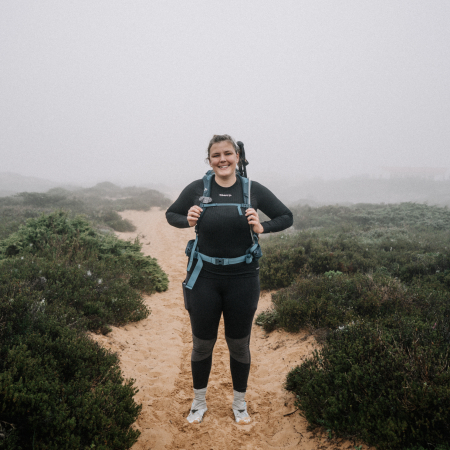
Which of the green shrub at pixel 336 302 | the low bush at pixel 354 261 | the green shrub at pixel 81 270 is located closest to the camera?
the green shrub at pixel 336 302

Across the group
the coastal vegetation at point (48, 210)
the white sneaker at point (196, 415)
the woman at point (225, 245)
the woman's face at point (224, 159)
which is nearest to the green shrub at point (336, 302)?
the woman at point (225, 245)

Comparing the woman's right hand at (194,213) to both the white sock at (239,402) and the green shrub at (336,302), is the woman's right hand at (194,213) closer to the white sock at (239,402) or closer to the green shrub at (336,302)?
the white sock at (239,402)

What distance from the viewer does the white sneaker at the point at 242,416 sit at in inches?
117

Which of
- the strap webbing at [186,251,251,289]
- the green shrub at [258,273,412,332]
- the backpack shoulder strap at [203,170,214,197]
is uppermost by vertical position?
the backpack shoulder strap at [203,170,214,197]

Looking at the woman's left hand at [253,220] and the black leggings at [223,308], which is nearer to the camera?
the woman's left hand at [253,220]

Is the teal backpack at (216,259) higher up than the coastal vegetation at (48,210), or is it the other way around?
the teal backpack at (216,259)

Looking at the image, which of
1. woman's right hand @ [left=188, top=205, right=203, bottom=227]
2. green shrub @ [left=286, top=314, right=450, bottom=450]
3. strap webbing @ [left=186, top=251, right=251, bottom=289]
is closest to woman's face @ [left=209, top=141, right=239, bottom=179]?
woman's right hand @ [left=188, top=205, right=203, bottom=227]

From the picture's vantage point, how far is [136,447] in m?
2.63

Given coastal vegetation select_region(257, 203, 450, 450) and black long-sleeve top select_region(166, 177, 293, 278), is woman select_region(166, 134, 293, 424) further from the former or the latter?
coastal vegetation select_region(257, 203, 450, 450)

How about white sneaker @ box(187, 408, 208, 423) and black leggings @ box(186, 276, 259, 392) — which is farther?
white sneaker @ box(187, 408, 208, 423)

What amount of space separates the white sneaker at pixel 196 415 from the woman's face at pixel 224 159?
245cm

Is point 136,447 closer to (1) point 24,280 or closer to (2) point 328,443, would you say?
(2) point 328,443

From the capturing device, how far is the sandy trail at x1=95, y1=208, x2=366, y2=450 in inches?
109

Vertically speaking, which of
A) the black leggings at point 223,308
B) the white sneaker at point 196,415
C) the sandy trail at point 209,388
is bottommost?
the sandy trail at point 209,388
